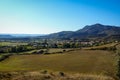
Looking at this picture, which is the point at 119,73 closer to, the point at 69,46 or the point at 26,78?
the point at 26,78

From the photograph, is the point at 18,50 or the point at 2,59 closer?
the point at 2,59

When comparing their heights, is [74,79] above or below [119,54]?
below

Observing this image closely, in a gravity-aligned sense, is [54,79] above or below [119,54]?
below

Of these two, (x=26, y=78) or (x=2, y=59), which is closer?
(x=26, y=78)

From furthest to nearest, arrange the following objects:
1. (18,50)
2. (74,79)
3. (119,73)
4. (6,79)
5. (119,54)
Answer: (18,50), (119,54), (119,73), (74,79), (6,79)

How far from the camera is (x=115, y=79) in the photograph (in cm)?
4169

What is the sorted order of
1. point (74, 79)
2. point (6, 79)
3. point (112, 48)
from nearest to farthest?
point (6, 79) → point (74, 79) → point (112, 48)

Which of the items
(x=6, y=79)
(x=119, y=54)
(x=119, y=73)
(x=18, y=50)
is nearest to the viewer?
(x=6, y=79)

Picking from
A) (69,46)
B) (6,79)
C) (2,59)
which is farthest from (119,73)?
(69,46)

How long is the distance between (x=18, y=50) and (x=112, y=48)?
55800 millimetres

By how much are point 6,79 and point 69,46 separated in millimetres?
123033

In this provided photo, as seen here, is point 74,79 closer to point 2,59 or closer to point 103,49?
point 2,59

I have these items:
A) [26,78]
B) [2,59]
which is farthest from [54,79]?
[2,59]

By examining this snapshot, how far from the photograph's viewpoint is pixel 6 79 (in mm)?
35406
